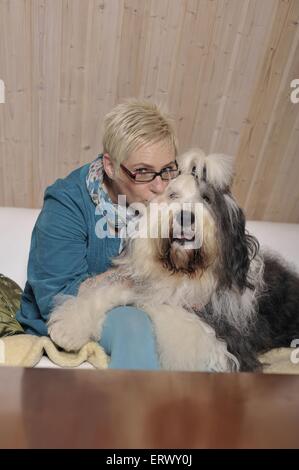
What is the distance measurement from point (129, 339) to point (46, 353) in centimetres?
28

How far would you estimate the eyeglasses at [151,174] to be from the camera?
1525 mm

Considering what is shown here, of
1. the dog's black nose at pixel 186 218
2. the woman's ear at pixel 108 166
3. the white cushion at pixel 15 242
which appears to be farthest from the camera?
the white cushion at pixel 15 242

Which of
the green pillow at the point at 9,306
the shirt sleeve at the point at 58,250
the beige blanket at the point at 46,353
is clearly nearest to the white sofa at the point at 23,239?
the green pillow at the point at 9,306

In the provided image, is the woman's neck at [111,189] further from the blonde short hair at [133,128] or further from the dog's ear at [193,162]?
the dog's ear at [193,162]

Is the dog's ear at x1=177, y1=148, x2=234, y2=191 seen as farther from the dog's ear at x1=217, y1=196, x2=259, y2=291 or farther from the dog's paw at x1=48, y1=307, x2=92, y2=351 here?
the dog's paw at x1=48, y1=307, x2=92, y2=351

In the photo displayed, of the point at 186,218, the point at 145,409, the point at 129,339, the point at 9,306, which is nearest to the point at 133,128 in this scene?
the point at 186,218

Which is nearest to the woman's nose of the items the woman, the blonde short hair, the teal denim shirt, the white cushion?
the woman

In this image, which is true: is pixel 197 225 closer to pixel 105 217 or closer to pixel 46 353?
pixel 105 217

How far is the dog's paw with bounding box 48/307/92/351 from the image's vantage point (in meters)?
1.54

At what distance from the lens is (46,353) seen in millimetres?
1531

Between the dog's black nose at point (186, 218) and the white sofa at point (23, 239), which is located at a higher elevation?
the dog's black nose at point (186, 218)

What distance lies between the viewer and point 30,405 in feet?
1.69

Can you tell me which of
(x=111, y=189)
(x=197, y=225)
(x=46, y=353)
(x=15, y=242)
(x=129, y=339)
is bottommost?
(x=15, y=242)

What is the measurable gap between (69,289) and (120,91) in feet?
3.97
